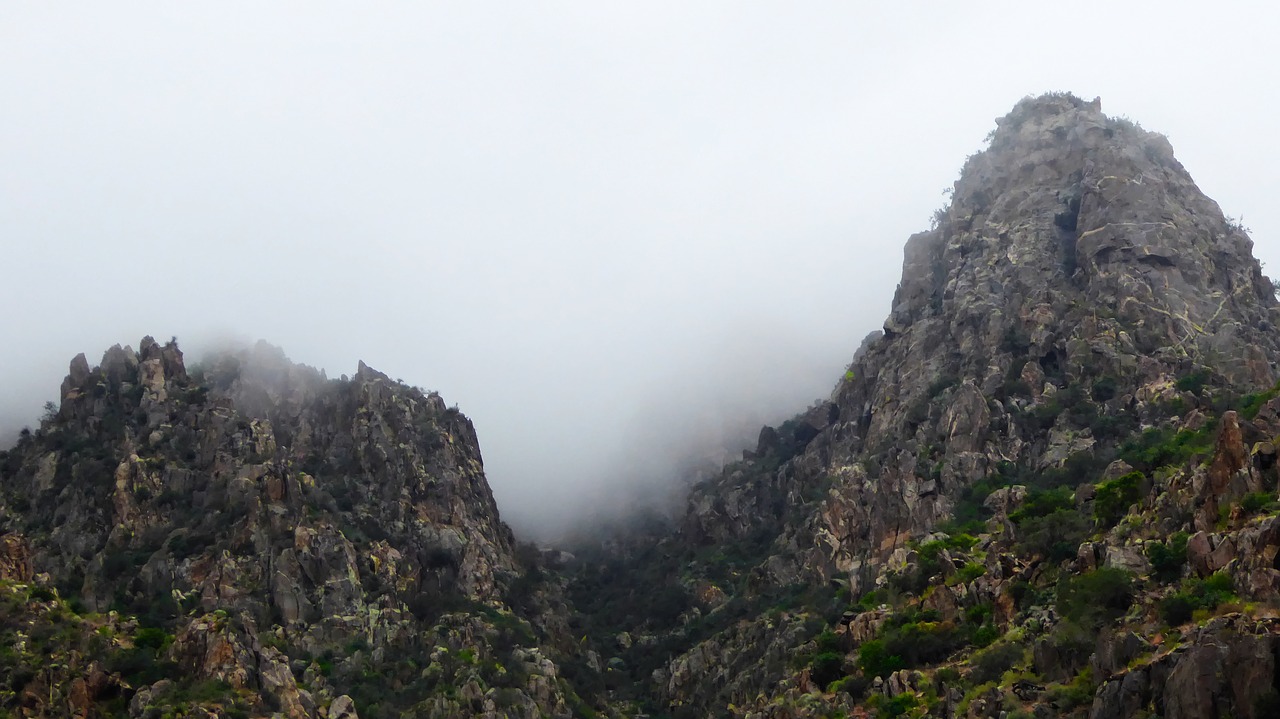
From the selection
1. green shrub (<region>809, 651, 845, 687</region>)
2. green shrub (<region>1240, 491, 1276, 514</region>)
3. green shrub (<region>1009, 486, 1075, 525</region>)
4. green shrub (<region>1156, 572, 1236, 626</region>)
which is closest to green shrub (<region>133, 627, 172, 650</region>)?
green shrub (<region>809, 651, 845, 687</region>)

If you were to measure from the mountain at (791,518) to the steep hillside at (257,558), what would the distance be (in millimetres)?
346

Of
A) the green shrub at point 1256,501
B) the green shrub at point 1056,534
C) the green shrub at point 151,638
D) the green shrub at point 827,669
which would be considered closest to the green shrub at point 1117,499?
the green shrub at point 1056,534

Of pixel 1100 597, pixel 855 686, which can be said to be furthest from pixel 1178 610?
pixel 855 686

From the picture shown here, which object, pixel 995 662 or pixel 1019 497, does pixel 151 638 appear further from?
pixel 995 662

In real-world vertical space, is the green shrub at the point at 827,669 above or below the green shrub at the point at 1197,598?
above

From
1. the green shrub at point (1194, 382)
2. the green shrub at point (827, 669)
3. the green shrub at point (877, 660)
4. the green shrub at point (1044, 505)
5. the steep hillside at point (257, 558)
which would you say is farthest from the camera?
the green shrub at point (1194, 382)

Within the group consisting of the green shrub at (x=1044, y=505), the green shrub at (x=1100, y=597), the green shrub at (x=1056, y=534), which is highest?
the green shrub at (x=1044, y=505)

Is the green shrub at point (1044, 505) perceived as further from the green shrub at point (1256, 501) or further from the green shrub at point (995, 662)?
the green shrub at point (1256, 501)

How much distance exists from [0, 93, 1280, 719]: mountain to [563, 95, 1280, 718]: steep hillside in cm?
37

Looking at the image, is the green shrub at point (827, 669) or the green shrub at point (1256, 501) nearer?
the green shrub at point (1256, 501)

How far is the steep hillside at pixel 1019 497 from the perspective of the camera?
5841 cm

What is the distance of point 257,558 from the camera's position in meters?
120

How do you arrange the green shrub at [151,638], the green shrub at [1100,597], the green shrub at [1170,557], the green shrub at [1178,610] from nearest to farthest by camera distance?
the green shrub at [1178,610] → the green shrub at [1100,597] → the green shrub at [1170,557] → the green shrub at [151,638]

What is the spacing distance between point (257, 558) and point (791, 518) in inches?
2285
